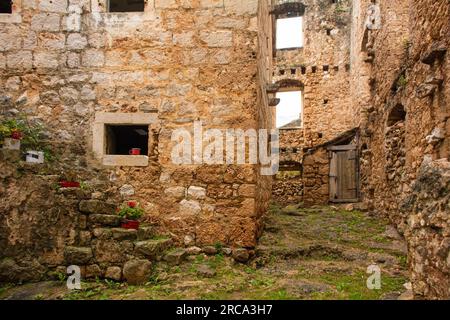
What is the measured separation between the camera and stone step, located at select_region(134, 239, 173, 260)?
14.5 ft

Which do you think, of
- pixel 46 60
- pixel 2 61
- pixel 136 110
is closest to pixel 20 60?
pixel 2 61

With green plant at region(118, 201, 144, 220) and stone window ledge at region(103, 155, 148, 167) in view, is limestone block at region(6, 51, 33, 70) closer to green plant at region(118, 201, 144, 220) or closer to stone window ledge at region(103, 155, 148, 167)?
stone window ledge at region(103, 155, 148, 167)

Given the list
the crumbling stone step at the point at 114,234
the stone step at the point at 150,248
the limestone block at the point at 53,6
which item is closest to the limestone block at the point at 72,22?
the limestone block at the point at 53,6

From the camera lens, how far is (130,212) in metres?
4.79

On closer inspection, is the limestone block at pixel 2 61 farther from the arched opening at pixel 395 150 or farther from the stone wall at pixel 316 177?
the stone wall at pixel 316 177

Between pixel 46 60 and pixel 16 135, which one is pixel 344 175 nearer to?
pixel 46 60

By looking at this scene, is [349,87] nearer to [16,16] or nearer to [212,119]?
[212,119]

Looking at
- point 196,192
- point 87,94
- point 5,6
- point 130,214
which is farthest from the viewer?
point 5,6

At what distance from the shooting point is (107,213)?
15.2ft

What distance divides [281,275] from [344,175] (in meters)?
6.97

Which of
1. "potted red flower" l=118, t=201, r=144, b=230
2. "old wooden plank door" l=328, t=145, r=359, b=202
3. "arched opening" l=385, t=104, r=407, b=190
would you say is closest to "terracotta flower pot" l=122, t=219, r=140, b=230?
"potted red flower" l=118, t=201, r=144, b=230

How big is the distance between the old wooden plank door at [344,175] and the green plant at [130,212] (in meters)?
7.29

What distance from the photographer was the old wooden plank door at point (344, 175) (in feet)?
35.2

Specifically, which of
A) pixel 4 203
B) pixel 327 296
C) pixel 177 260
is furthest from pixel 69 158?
pixel 327 296
